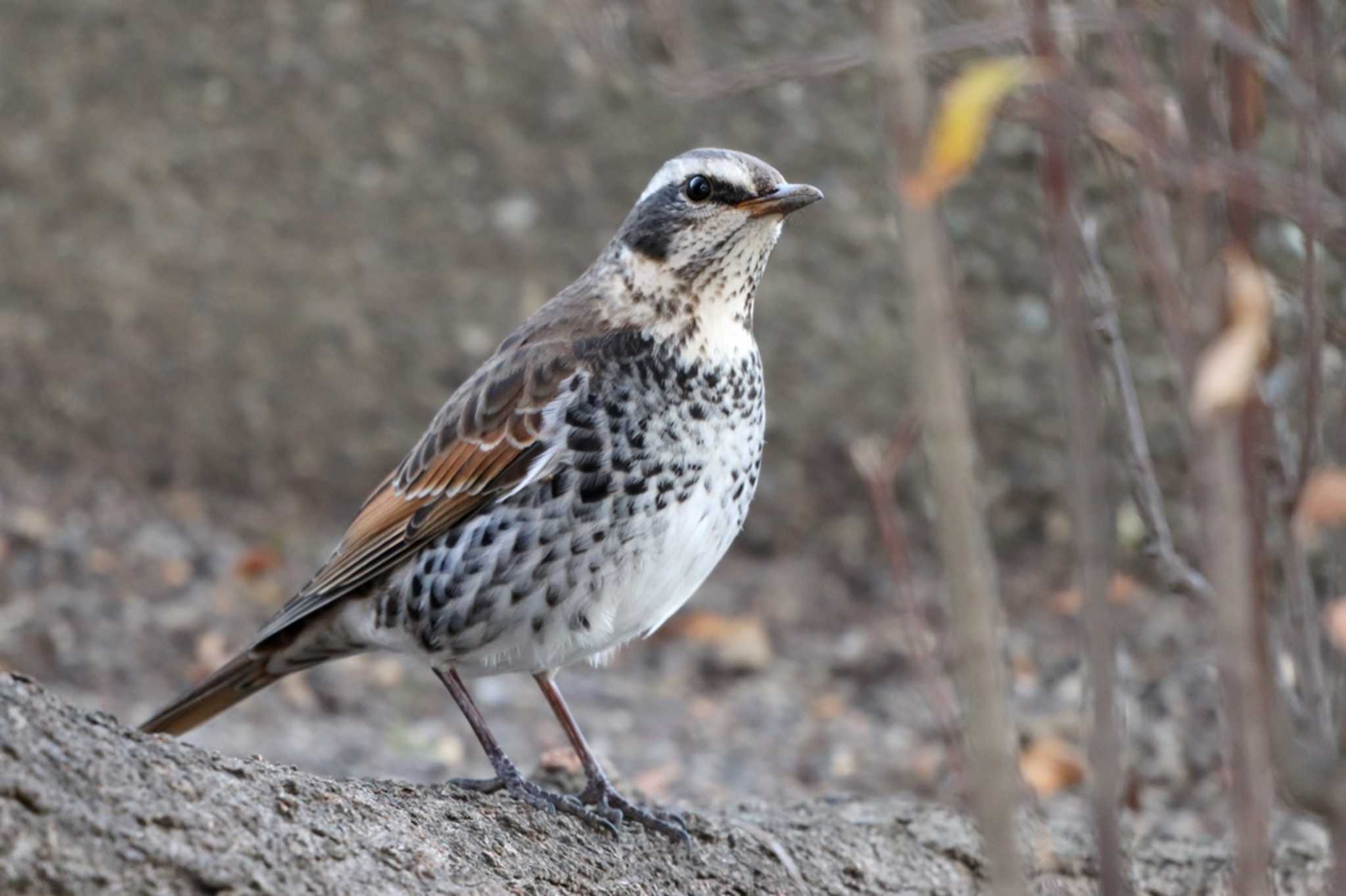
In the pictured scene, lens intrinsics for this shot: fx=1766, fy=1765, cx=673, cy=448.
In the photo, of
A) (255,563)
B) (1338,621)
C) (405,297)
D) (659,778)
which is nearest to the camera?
(1338,621)

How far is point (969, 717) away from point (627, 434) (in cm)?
222

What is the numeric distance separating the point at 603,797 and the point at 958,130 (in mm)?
2603

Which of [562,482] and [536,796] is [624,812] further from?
[562,482]

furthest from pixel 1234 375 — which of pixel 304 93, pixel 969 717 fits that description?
pixel 304 93

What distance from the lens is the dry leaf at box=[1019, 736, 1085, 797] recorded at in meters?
5.85

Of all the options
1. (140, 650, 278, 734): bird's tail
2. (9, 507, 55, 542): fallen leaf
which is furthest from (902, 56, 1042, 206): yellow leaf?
(9, 507, 55, 542): fallen leaf

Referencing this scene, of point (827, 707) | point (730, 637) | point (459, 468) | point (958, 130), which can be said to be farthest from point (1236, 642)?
point (730, 637)

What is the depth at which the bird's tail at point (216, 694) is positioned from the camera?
4.38m

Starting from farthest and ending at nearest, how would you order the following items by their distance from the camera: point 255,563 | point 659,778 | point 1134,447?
point 255,563
point 659,778
point 1134,447

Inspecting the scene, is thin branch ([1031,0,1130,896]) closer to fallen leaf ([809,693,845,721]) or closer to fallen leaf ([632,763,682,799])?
fallen leaf ([632,763,682,799])

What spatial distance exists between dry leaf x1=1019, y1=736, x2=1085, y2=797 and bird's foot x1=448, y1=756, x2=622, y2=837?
2.27 m

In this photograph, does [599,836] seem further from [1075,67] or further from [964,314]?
[964,314]

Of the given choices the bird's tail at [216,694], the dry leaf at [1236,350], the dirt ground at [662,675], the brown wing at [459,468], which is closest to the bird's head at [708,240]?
the brown wing at [459,468]

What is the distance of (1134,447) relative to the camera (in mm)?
2775
